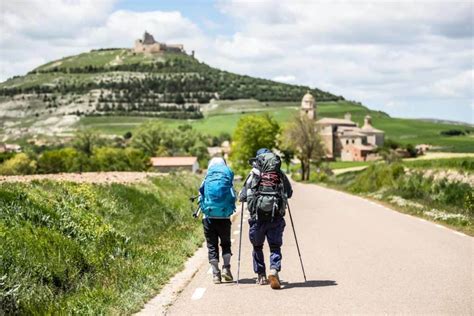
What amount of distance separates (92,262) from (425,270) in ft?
16.0

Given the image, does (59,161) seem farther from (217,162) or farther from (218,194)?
(218,194)

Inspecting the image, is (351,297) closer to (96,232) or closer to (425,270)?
(425,270)

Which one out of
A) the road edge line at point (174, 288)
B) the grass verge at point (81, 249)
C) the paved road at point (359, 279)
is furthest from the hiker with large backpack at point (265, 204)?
the grass verge at point (81, 249)

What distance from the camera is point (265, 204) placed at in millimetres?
10195

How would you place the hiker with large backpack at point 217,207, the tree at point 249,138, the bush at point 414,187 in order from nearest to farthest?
the hiker with large backpack at point 217,207 → the bush at point 414,187 → the tree at point 249,138

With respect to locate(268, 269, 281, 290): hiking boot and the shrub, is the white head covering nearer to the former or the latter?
locate(268, 269, 281, 290): hiking boot

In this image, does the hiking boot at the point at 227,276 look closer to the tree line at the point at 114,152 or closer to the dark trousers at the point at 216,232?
the dark trousers at the point at 216,232

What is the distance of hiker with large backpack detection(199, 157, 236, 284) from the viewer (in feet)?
Answer: 35.4

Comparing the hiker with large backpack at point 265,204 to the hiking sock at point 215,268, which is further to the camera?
the hiking sock at point 215,268

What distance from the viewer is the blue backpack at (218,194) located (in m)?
10.8

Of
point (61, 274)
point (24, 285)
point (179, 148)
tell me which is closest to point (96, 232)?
point (61, 274)

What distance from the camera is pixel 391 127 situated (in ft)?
631

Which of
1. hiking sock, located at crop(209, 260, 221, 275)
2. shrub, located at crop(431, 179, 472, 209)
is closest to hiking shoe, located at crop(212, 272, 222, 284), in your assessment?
hiking sock, located at crop(209, 260, 221, 275)

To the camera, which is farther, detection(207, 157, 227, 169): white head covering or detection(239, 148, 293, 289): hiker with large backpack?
detection(207, 157, 227, 169): white head covering
